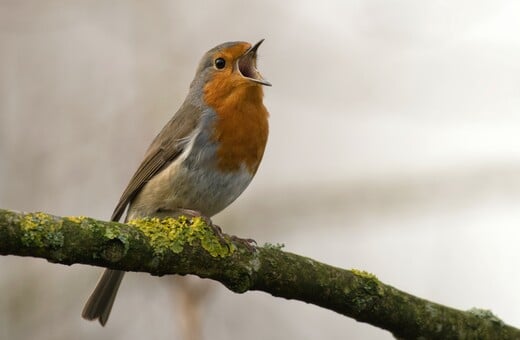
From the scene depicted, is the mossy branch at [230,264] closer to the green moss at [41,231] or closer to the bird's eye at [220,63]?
the green moss at [41,231]

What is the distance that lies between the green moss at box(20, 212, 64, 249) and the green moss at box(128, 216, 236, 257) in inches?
13.8

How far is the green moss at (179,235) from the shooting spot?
2568 millimetres

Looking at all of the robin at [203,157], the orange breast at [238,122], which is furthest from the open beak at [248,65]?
the orange breast at [238,122]

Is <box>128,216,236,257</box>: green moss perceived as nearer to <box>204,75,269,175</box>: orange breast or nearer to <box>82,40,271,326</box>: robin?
<box>82,40,271,326</box>: robin

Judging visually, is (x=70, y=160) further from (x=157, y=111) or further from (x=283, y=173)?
(x=283, y=173)

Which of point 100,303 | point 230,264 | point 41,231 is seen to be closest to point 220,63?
point 100,303

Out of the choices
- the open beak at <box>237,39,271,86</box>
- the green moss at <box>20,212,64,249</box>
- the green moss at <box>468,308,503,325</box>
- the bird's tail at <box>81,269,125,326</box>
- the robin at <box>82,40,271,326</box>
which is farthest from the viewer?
the open beak at <box>237,39,271,86</box>

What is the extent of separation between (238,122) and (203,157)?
0.27 m

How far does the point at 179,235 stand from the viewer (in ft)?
8.72

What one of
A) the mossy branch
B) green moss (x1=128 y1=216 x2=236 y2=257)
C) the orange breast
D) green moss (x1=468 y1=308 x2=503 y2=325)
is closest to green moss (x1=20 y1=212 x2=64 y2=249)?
the mossy branch

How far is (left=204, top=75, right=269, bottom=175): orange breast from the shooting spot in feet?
→ 12.5

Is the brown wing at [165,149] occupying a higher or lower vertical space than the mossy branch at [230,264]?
higher

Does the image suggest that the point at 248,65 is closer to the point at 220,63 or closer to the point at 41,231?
the point at 220,63

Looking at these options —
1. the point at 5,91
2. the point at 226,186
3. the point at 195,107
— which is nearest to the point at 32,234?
the point at 226,186
